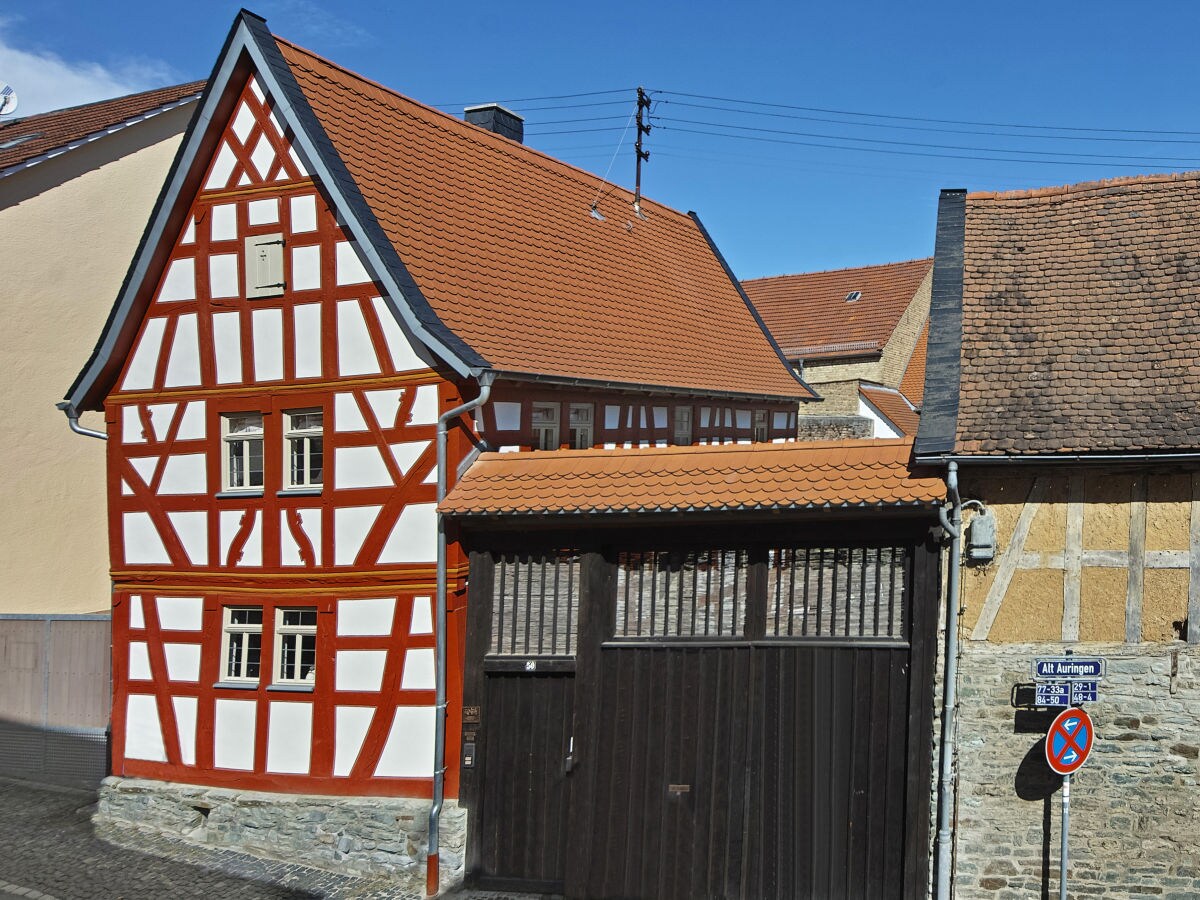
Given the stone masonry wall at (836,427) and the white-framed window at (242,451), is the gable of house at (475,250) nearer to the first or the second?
the white-framed window at (242,451)

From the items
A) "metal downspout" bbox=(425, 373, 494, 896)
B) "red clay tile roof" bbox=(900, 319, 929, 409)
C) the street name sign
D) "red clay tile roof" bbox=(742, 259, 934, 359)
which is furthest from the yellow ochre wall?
"red clay tile roof" bbox=(900, 319, 929, 409)

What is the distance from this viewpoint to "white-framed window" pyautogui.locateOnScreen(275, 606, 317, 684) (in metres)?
12.9

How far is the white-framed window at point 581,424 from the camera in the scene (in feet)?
47.0

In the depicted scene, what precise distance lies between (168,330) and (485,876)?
699 cm

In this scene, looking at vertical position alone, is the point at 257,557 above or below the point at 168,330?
below

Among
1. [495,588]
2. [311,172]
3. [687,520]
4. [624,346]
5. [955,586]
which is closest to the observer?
[955,586]

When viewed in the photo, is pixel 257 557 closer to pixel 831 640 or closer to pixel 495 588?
pixel 495 588

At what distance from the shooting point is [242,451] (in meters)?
13.5

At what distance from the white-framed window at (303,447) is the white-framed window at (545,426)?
2.35m

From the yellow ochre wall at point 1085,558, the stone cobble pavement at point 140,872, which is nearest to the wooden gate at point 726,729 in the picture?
the yellow ochre wall at point 1085,558

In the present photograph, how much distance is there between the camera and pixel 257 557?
13094mm

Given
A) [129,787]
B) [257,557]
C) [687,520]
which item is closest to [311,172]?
[257,557]

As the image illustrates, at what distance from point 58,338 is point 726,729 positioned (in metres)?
12.6

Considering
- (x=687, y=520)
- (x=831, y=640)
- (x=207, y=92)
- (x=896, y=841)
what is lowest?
(x=896, y=841)
